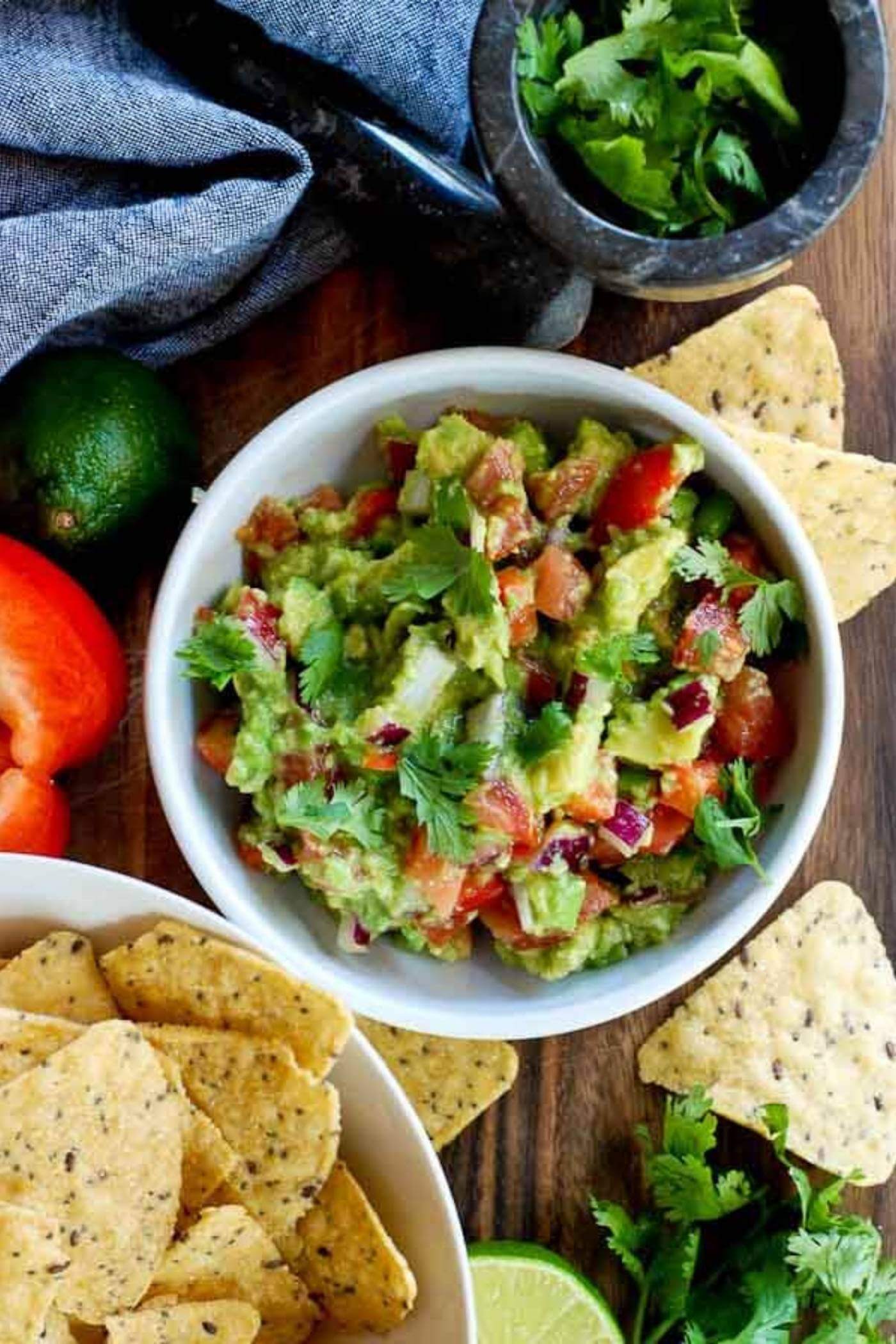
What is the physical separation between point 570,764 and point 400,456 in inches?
18.2

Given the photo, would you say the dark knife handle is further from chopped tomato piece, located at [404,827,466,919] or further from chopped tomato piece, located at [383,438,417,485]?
chopped tomato piece, located at [404,827,466,919]

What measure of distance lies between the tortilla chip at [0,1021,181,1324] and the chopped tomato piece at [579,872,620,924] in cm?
51

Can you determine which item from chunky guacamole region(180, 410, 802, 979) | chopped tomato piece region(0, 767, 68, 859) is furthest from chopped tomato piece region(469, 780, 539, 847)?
chopped tomato piece region(0, 767, 68, 859)

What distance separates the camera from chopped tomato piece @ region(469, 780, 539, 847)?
2.05 m

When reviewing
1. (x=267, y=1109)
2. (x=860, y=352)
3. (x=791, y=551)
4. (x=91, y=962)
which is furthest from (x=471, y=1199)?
(x=860, y=352)

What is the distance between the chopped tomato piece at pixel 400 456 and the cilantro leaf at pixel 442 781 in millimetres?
385

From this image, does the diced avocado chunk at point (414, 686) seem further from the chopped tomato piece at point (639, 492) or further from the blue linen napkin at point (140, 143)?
the blue linen napkin at point (140, 143)

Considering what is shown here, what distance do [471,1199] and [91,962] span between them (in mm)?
654

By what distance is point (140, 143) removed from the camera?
224 cm

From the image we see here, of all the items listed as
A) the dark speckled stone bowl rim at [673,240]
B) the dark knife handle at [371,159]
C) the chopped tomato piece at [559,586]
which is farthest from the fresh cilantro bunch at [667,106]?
the chopped tomato piece at [559,586]

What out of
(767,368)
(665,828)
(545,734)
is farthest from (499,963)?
(767,368)

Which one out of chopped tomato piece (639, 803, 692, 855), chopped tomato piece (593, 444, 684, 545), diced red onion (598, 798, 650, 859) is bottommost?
chopped tomato piece (639, 803, 692, 855)

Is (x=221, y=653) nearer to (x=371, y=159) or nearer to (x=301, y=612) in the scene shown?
(x=301, y=612)

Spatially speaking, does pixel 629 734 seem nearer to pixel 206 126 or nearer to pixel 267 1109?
pixel 267 1109
